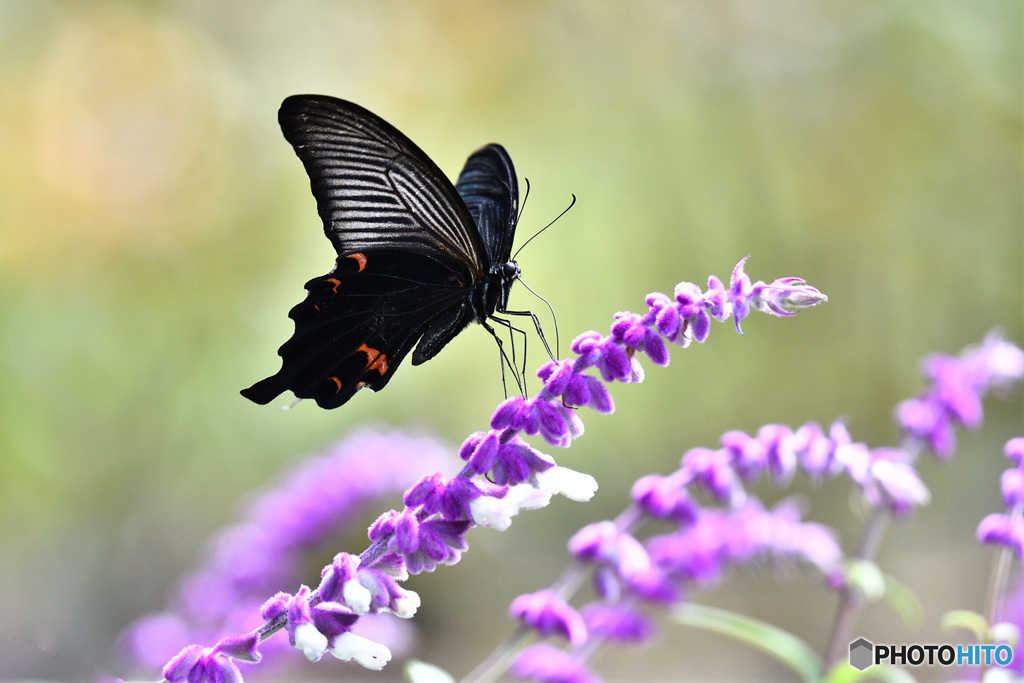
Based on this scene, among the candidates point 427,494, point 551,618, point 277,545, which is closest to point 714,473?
point 551,618

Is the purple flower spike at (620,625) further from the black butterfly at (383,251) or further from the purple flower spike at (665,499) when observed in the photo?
the black butterfly at (383,251)

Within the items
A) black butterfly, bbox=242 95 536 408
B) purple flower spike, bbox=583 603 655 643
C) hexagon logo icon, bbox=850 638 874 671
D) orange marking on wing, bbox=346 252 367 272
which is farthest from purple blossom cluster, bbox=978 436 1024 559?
orange marking on wing, bbox=346 252 367 272

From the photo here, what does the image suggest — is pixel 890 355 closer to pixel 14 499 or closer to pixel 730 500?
pixel 730 500

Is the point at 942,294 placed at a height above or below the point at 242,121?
below

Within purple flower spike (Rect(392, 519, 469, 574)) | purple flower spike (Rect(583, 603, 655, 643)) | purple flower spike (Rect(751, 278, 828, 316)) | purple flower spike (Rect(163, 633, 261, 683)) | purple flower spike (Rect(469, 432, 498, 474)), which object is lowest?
purple flower spike (Rect(163, 633, 261, 683))

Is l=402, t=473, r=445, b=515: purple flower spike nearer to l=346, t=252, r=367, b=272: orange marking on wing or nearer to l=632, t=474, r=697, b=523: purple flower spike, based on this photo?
l=632, t=474, r=697, b=523: purple flower spike

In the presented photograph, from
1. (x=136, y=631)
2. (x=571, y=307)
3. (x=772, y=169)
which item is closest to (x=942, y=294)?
(x=772, y=169)
